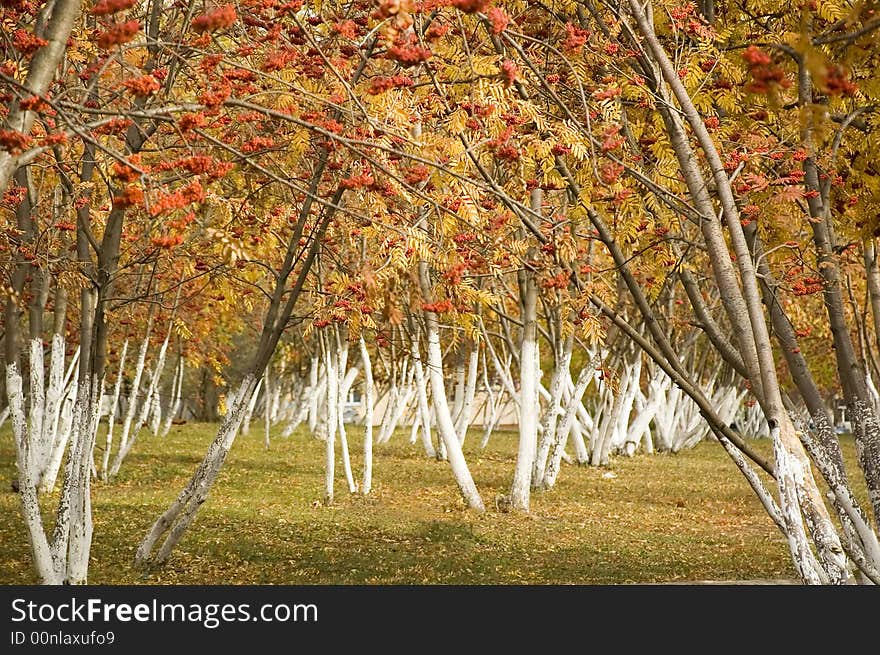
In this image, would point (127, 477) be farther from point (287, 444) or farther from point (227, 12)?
point (227, 12)

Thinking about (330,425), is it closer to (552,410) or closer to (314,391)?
(552,410)

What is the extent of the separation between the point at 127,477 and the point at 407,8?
17558 mm

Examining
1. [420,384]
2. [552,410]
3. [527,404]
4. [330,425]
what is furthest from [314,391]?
[527,404]

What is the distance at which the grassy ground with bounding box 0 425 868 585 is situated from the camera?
11.6 metres

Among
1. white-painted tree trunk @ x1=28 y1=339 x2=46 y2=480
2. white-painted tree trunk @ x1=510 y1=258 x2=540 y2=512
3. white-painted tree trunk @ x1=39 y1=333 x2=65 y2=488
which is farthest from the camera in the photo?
white-painted tree trunk @ x1=510 y1=258 x2=540 y2=512

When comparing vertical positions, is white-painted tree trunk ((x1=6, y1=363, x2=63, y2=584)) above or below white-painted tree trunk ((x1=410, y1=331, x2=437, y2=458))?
below

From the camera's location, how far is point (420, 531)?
14594 millimetres

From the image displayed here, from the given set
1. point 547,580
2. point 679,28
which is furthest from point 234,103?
point 547,580

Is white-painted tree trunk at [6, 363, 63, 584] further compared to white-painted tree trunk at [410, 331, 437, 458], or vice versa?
white-painted tree trunk at [410, 331, 437, 458]

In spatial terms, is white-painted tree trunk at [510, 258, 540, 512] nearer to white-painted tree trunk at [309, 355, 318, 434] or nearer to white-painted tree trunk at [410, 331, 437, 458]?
white-painted tree trunk at [410, 331, 437, 458]

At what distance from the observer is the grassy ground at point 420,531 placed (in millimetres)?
11609

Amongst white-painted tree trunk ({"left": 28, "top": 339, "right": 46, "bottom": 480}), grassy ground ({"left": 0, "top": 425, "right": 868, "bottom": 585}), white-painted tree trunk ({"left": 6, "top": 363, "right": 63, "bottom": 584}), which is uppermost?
white-painted tree trunk ({"left": 28, "top": 339, "right": 46, "bottom": 480})

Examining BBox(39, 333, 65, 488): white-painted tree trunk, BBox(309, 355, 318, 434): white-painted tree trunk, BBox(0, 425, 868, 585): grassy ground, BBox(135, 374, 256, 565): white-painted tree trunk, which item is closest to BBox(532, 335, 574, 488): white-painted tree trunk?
BBox(0, 425, 868, 585): grassy ground

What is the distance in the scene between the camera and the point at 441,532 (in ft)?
46.5
